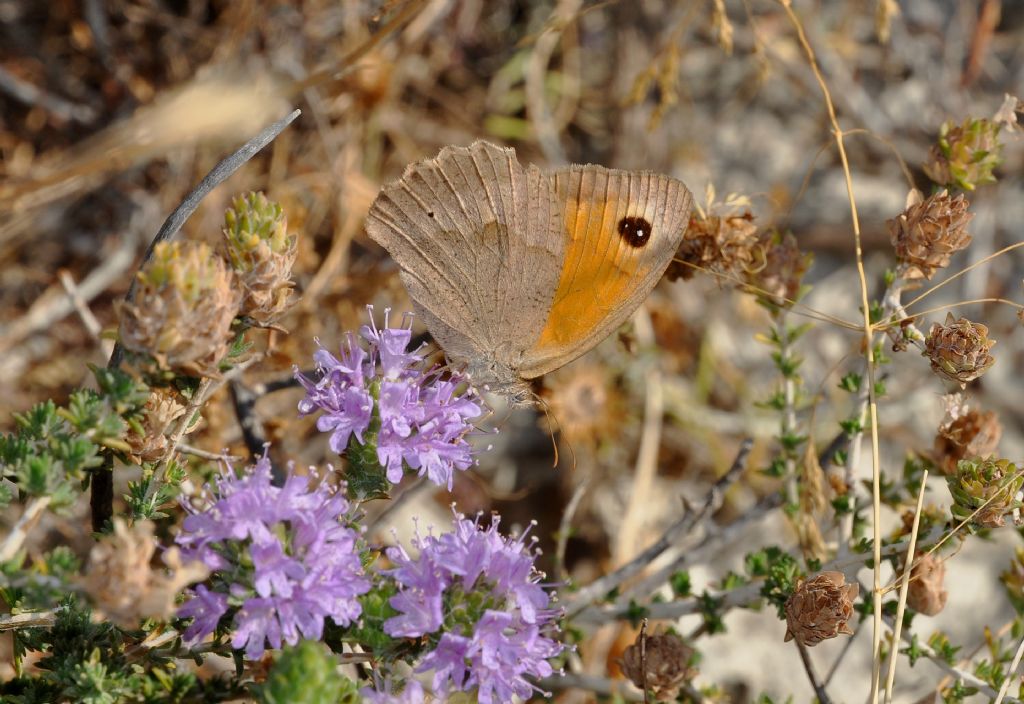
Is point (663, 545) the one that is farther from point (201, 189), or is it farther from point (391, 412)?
point (201, 189)

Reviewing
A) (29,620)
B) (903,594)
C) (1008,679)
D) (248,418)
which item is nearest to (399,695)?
(29,620)

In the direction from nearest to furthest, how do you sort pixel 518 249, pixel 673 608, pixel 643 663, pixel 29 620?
pixel 29 620, pixel 643 663, pixel 673 608, pixel 518 249

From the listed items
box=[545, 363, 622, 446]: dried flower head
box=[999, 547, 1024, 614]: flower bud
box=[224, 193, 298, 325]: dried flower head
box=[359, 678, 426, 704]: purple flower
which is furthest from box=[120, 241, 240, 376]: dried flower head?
box=[545, 363, 622, 446]: dried flower head

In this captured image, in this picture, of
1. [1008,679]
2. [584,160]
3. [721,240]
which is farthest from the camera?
[584,160]

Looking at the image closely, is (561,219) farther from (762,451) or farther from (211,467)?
(762,451)

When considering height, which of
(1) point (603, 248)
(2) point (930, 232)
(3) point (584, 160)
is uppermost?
(3) point (584, 160)

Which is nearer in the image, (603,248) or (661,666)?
(661,666)

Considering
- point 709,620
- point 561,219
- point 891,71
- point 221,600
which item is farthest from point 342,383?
point 891,71
